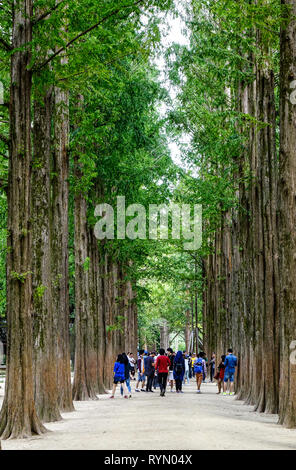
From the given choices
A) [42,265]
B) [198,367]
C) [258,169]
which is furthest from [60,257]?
[198,367]

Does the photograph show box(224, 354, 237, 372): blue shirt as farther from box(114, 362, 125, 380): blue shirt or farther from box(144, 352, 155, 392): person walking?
box(114, 362, 125, 380): blue shirt

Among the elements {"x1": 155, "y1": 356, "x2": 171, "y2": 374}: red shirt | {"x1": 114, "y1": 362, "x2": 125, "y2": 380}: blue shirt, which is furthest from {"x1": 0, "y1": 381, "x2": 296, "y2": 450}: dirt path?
{"x1": 155, "y1": 356, "x2": 171, "y2": 374}: red shirt

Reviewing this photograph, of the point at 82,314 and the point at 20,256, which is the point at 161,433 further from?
the point at 82,314

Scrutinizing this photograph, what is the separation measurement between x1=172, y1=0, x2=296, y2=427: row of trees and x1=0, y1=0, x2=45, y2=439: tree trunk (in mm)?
4064

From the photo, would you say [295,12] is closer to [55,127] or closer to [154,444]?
[55,127]

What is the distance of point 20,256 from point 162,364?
16.1m

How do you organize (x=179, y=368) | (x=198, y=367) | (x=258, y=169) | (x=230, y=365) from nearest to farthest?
1. (x=258, y=169)
2. (x=230, y=365)
3. (x=179, y=368)
4. (x=198, y=367)

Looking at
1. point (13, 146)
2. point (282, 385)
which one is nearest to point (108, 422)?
point (282, 385)

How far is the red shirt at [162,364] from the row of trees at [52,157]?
10.1 feet

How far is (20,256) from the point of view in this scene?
12.8 meters

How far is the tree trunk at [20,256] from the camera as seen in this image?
12.4 meters

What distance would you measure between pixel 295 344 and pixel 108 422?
4.68m

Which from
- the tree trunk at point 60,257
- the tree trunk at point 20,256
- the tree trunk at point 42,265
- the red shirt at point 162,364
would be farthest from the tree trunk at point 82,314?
the tree trunk at point 20,256

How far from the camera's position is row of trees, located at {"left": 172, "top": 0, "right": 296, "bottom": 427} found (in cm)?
1469
